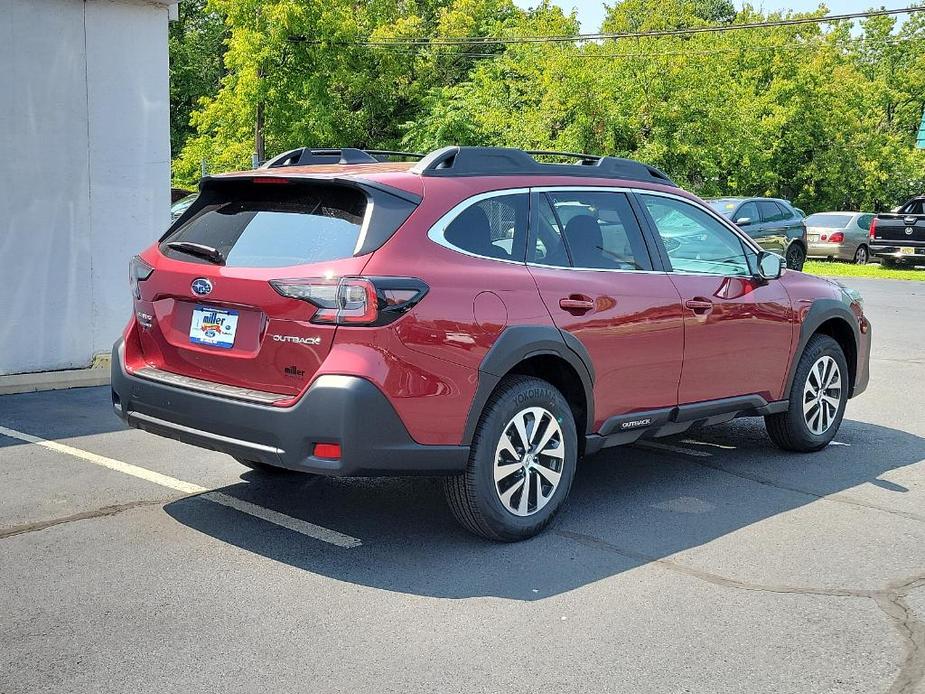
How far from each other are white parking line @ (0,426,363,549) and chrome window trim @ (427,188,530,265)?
1453 mm

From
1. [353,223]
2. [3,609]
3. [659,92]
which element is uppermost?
[659,92]

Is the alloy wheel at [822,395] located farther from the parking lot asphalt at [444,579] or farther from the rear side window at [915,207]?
the rear side window at [915,207]

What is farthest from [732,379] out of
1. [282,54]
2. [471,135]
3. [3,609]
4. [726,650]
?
[471,135]

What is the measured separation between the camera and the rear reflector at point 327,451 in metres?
4.53

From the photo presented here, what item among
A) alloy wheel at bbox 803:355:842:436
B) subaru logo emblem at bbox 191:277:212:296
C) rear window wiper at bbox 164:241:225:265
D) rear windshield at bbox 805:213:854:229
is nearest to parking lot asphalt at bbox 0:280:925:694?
alloy wheel at bbox 803:355:842:436

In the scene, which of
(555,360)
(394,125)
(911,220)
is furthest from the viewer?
(394,125)

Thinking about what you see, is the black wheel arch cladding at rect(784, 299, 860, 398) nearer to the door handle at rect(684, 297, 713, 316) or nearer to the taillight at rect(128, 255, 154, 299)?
the door handle at rect(684, 297, 713, 316)

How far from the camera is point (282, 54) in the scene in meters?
41.3

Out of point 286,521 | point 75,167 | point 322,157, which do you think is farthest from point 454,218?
point 75,167

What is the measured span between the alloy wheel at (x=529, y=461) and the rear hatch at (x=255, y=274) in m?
1.04

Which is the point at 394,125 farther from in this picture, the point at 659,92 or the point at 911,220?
the point at 911,220

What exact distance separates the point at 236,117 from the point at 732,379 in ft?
124

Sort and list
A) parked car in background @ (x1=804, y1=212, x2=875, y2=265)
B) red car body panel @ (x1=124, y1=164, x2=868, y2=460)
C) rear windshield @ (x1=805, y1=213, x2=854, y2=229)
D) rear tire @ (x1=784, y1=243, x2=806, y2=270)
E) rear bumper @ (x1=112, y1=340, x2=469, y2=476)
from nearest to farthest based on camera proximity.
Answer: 1. rear bumper @ (x1=112, y1=340, x2=469, y2=476)
2. red car body panel @ (x1=124, y1=164, x2=868, y2=460)
3. rear tire @ (x1=784, y1=243, x2=806, y2=270)
4. parked car in background @ (x1=804, y1=212, x2=875, y2=265)
5. rear windshield @ (x1=805, y1=213, x2=854, y2=229)

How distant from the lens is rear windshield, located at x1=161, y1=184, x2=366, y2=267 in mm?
4766
